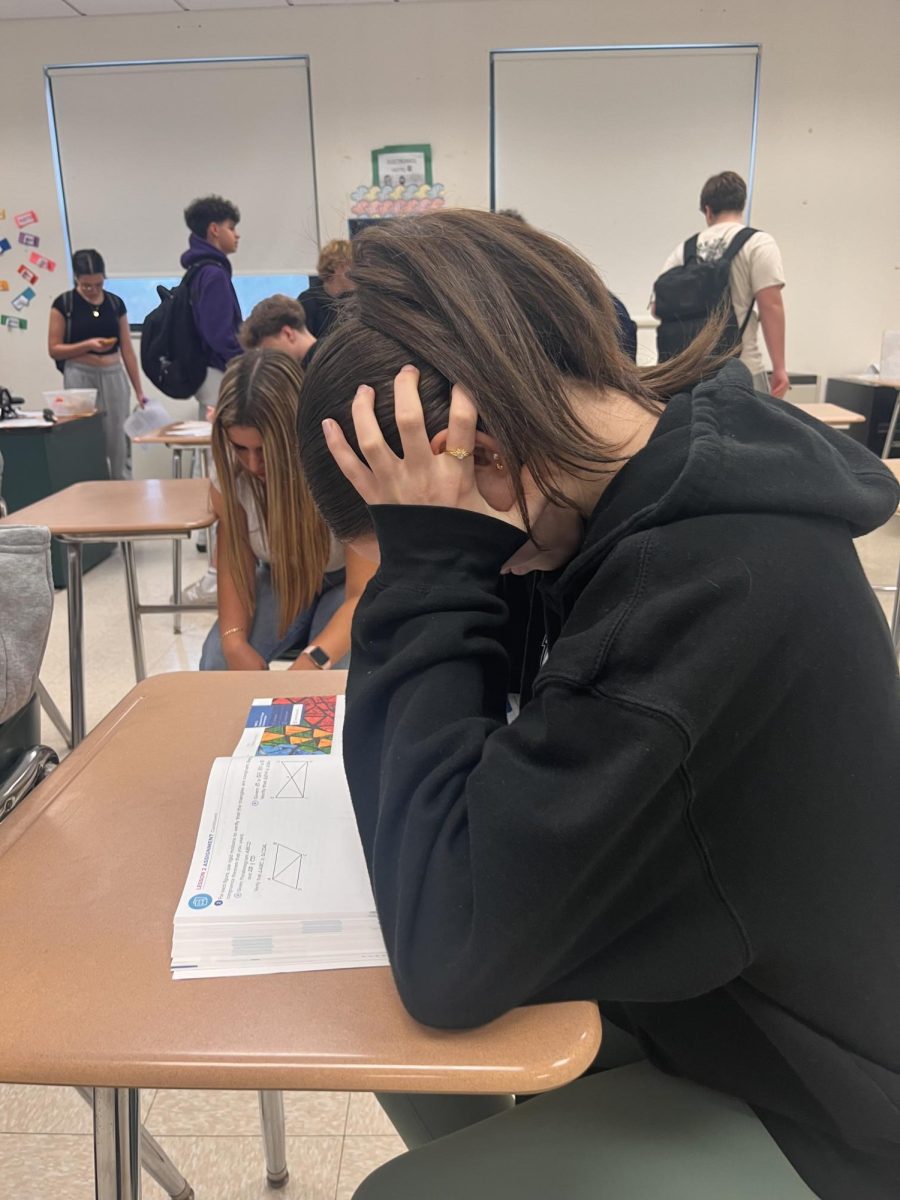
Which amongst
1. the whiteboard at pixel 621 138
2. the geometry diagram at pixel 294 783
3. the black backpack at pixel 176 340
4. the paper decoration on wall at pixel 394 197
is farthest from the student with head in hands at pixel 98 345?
the geometry diagram at pixel 294 783

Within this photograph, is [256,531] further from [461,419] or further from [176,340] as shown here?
[176,340]

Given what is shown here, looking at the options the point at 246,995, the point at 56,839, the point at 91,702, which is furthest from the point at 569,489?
the point at 91,702

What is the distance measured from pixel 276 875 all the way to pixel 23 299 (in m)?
5.40

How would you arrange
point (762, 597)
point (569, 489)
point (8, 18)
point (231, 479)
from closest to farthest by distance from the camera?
point (762, 597) → point (569, 489) → point (231, 479) → point (8, 18)

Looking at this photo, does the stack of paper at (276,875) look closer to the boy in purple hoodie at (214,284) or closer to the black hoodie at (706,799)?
the black hoodie at (706,799)

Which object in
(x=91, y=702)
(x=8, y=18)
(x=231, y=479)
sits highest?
(x=8, y=18)

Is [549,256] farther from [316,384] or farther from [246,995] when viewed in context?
[246,995]

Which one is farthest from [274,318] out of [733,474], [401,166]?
[401,166]

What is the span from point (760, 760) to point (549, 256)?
15.4 inches

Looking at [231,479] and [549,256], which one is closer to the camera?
[549,256]

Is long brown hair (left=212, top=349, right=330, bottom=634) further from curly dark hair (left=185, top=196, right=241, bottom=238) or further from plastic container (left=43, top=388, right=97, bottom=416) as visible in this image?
plastic container (left=43, top=388, right=97, bottom=416)

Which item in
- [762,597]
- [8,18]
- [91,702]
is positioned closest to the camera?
[762,597]

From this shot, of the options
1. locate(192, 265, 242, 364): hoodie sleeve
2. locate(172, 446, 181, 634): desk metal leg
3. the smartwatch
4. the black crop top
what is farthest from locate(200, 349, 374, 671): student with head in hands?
the black crop top

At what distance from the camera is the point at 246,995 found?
55 centimetres
